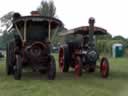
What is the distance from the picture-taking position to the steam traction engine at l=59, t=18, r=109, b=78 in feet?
44.5

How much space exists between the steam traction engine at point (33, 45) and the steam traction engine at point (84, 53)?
1.15 meters

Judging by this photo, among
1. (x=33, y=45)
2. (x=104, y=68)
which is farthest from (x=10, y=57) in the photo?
(x=104, y=68)

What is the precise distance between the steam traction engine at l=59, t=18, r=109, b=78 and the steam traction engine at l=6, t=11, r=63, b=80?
1.15 m

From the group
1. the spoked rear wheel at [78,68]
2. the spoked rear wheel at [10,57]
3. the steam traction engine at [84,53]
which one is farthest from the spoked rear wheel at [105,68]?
the spoked rear wheel at [10,57]

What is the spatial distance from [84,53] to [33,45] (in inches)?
76.7

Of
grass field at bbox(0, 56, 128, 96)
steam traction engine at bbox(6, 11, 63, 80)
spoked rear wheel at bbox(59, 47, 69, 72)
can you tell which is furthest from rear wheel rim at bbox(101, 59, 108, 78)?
steam traction engine at bbox(6, 11, 63, 80)

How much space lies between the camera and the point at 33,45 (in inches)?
516

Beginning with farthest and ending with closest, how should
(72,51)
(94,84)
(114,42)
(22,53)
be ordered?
(114,42) < (72,51) < (22,53) < (94,84)

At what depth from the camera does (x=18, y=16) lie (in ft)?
45.6

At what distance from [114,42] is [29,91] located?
27486 mm

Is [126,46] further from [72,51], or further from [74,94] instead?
[74,94]

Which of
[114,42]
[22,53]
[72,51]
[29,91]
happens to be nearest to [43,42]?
[22,53]

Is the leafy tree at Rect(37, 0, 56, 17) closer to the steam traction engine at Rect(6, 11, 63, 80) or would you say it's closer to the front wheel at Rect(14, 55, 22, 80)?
the steam traction engine at Rect(6, 11, 63, 80)

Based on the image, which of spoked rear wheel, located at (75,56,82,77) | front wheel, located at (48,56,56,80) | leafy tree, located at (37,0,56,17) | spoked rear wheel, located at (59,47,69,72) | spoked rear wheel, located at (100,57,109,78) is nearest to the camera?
front wheel, located at (48,56,56,80)
